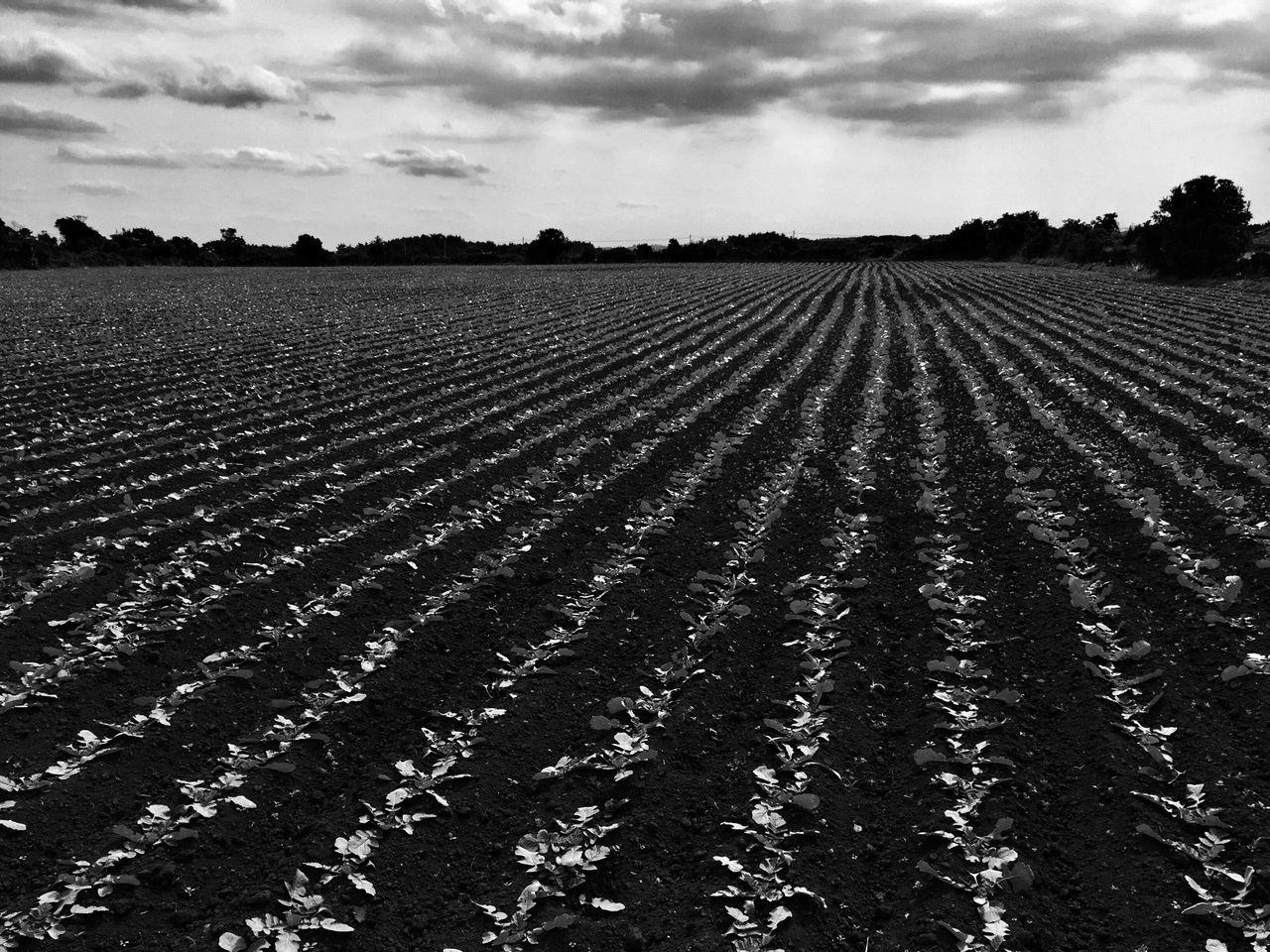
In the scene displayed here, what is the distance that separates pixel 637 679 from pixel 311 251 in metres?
111

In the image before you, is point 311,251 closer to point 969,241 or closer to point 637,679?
point 969,241

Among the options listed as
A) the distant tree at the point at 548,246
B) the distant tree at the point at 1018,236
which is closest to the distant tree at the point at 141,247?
the distant tree at the point at 548,246

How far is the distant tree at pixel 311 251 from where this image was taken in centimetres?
10700

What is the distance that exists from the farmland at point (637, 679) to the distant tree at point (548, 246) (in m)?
101

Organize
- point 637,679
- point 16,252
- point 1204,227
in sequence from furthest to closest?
point 16,252
point 1204,227
point 637,679

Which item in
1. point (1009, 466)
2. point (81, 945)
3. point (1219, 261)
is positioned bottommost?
point (81, 945)

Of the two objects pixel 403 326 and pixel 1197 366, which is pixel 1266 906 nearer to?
pixel 1197 366

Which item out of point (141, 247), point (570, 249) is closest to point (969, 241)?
point (570, 249)

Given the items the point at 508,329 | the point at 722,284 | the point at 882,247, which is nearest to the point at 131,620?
the point at 508,329

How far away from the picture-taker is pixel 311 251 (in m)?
107

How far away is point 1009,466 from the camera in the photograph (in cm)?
1264

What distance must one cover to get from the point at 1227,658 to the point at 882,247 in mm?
124330

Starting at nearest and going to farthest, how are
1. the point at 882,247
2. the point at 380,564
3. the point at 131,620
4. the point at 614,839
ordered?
the point at 614,839
the point at 131,620
the point at 380,564
the point at 882,247

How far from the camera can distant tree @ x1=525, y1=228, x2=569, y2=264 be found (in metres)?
114
